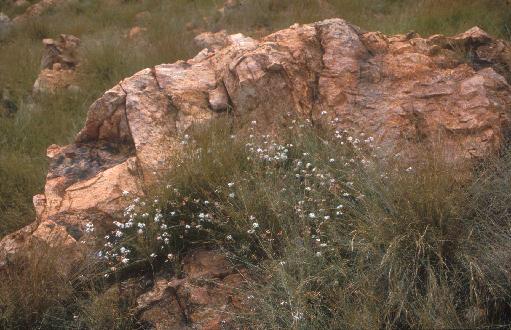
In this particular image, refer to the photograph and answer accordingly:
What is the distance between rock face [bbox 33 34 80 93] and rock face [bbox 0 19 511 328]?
9.32 ft

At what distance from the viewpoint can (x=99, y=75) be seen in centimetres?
698

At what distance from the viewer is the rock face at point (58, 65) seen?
6848 millimetres

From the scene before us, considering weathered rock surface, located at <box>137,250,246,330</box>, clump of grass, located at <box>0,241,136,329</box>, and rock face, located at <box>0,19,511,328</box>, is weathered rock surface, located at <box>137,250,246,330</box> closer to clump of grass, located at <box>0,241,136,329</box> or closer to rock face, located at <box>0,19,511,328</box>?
clump of grass, located at <box>0,241,136,329</box>

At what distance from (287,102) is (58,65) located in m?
4.56

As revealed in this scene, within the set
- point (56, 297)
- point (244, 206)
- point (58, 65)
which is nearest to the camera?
point (56, 297)

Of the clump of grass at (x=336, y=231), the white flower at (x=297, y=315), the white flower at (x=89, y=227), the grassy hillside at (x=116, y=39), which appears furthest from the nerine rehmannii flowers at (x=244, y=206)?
the grassy hillside at (x=116, y=39)

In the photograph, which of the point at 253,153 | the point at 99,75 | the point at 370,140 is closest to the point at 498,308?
the point at 370,140

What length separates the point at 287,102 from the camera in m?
4.05

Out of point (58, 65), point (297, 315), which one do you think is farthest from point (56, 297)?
point (58, 65)

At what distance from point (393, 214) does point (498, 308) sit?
26.7 inches

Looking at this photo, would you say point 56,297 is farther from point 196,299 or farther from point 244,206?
point 244,206

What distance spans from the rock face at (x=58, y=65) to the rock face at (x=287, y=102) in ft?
9.32

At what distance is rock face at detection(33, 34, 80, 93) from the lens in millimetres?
6848

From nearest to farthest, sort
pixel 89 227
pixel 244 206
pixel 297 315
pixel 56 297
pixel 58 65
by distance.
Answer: pixel 297 315 → pixel 56 297 → pixel 244 206 → pixel 89 227 → pixel 58 65
